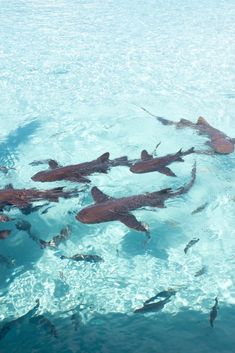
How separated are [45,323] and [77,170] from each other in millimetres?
2514

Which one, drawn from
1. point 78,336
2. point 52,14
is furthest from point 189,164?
point 52,14

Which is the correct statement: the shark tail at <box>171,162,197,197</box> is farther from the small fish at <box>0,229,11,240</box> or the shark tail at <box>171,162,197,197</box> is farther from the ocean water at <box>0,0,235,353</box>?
the small fish at <box>0,229,11,240</box>

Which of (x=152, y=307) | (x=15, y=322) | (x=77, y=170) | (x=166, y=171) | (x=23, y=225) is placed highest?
(x=77, y=170)

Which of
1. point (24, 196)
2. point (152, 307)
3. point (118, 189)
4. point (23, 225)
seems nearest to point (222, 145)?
point (118, 189)

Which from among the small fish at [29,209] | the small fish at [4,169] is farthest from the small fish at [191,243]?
the small fish at [4,169]

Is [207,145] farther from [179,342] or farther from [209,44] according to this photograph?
[209,44]

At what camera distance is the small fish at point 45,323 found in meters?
4.55

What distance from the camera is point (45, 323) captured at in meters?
4.67

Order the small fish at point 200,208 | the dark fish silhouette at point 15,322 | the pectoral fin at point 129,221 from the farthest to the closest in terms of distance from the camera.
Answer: the small fish at point 200,208 < the pectoral fin at point 129,221 < the dark fish silhouette at point 15,322

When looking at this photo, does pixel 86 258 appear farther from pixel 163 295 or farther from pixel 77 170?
pixel 77 170

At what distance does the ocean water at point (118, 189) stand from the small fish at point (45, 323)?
0.09ft

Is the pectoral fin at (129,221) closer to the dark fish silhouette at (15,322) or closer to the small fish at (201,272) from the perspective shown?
the small fish at (201,272)

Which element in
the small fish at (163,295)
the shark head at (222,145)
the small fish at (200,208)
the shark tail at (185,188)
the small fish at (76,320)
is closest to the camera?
the small fish at (76,320)

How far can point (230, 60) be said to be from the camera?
47.2 feet
